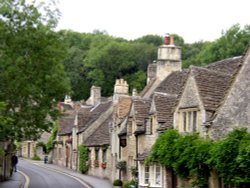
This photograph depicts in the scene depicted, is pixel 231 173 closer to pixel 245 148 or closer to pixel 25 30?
pixel 245 148

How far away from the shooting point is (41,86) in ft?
117

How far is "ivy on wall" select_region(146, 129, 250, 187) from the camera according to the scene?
23.3m

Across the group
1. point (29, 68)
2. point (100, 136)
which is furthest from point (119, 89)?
point (29, 68)

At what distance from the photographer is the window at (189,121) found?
29.2m

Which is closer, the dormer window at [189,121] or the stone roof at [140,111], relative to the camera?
the dormer window at [189,121]

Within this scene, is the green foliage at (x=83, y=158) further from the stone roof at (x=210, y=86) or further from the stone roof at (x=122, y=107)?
the stone roof at (x=210, y=86)

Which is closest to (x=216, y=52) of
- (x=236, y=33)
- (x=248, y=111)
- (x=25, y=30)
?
(x=236, y=33)

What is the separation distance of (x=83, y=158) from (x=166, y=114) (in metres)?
26.0

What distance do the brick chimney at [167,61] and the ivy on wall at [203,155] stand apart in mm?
14900

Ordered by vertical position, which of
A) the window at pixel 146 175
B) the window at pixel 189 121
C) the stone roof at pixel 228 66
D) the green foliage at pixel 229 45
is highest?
the green foliage at pixel 229 45

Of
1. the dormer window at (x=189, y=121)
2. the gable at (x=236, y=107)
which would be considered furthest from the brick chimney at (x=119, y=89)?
the gable at (x=236, y=107)

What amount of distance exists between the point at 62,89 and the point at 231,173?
1556 centimetres

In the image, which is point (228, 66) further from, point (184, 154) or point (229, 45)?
point (229, 45)

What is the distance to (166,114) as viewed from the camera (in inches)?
1326
